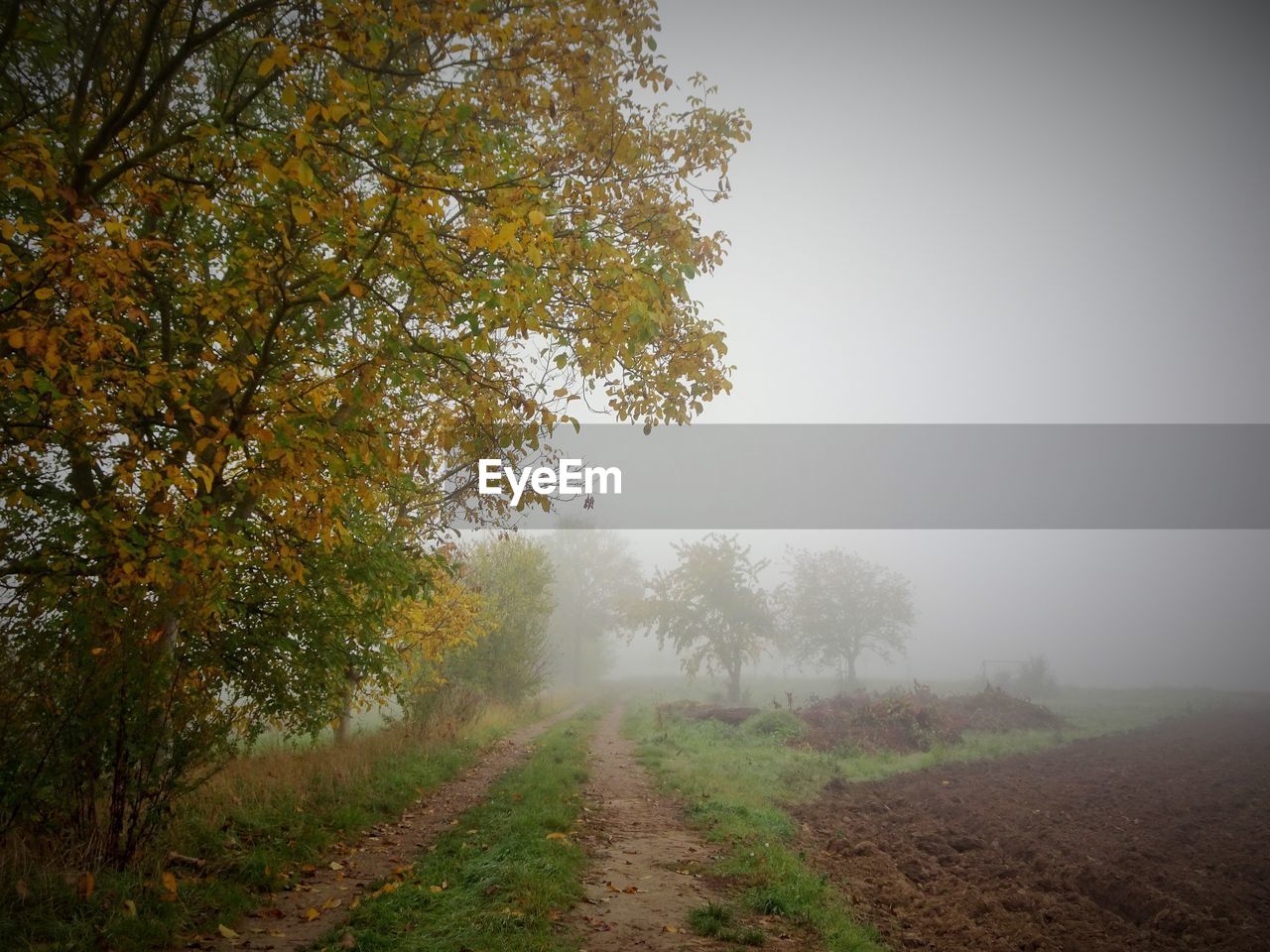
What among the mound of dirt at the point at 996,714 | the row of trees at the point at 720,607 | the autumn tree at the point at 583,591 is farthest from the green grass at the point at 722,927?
the autumn tree at the point at 583,591

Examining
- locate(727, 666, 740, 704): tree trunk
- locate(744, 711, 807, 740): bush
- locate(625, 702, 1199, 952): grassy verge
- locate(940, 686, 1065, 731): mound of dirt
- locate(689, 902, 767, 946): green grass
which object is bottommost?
locate(727, 666, 740, 704): tree trunk

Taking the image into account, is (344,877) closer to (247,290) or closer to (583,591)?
(247,290)

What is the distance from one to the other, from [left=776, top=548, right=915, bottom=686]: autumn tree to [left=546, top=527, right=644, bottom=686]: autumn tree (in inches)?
569

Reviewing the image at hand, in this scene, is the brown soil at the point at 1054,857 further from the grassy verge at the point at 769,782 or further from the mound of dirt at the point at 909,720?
the mound of dirt at the point at 909,720

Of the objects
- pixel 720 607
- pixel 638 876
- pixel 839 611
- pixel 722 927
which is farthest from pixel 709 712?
pixel 839 611

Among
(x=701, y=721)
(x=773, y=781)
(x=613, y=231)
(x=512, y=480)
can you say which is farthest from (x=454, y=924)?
(x=701, y=721)

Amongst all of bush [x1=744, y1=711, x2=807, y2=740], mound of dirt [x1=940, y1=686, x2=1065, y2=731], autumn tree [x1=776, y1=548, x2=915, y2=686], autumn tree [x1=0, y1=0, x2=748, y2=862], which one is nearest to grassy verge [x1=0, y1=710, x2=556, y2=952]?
autumn tree [x1=0, y1=0, x2=748, y2=862]

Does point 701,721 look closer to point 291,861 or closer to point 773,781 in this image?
point 773,781

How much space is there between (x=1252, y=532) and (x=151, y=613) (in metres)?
215

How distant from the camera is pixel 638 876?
22.6ft

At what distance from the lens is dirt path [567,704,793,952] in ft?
17.4

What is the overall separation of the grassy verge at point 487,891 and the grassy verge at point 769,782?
1632mm

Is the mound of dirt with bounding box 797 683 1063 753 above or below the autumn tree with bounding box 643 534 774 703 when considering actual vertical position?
below

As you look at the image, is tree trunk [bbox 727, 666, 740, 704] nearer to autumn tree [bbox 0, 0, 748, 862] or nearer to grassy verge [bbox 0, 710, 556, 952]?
grassy verge [bbox 0, 710, 556, 952]
